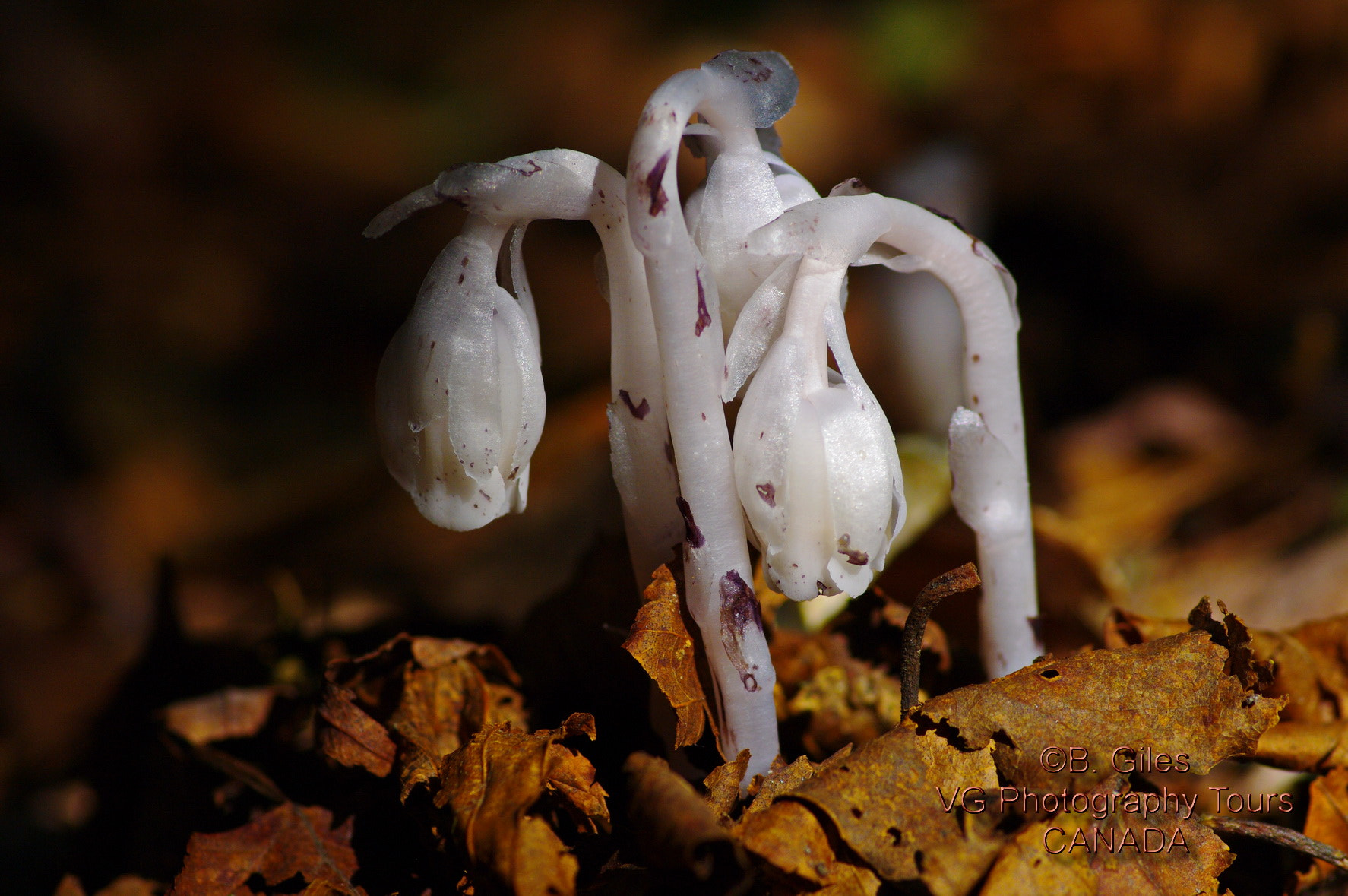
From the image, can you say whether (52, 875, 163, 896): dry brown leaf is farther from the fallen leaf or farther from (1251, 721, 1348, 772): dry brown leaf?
(1251, 721, 1348, 772): dry brown leaf

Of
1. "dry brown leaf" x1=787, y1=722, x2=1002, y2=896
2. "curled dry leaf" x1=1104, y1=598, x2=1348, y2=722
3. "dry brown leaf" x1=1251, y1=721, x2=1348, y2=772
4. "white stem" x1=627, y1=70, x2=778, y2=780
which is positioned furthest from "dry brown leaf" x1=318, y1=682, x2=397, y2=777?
"dry brown leaf" x1=1251, y1=721, x2=1348, y2=772

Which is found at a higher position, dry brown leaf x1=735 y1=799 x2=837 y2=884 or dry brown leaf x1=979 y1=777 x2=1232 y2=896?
dry brown leaf x1=735 y1=799 x2=837 y2=884

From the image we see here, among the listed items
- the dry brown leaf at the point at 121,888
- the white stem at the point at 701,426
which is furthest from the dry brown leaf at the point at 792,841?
the dry brown leaf at the point at 121,888

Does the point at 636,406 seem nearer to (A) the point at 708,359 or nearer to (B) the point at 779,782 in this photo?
(A) the point at 708,359

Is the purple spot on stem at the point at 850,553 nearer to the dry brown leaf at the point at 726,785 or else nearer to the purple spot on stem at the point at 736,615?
the purple spot on stem at the point at 736,615

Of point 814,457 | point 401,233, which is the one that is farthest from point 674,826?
point 401,233

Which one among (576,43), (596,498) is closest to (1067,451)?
(596,498)
